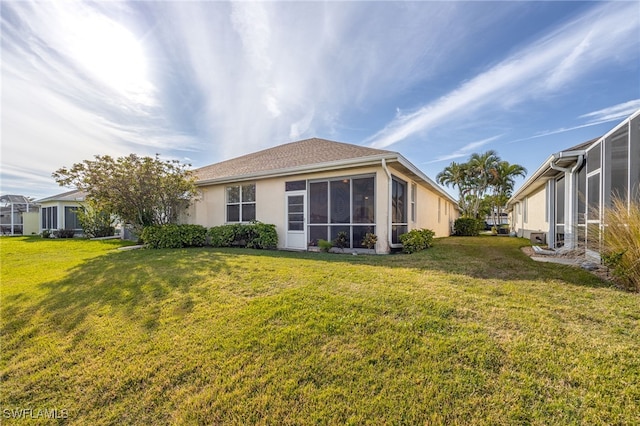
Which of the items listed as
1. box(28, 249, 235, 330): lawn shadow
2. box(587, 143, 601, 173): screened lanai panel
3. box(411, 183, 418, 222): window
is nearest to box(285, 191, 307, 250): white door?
box(28, 249, 235, 330): lawn shadow

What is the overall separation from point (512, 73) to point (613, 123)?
3.53 meters

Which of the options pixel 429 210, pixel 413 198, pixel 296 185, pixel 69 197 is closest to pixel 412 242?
pixel 413 198

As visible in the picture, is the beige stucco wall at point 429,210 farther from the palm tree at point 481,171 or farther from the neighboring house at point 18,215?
the neighboring house at point 18,215

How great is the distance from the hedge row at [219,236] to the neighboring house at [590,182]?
8713 millimetres

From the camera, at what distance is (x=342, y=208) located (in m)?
8.92

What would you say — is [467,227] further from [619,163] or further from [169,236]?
[169,236]

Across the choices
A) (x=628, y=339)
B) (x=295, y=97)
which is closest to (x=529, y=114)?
(x=295, y=97)

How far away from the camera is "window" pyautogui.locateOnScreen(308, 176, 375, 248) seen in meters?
8.54

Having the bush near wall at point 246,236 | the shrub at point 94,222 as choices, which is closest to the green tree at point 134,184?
the bush near wall at point 246,236

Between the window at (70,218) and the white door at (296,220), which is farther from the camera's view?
the window at (70,218)

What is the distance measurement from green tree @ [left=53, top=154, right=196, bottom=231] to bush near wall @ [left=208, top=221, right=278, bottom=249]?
2.46 meters

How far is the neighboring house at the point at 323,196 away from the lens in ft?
27.4

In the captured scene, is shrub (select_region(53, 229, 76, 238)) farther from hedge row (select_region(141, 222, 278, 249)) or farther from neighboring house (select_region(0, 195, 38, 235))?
hedge row (select_region(141, 222, 278, 249))

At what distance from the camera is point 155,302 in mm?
4191
